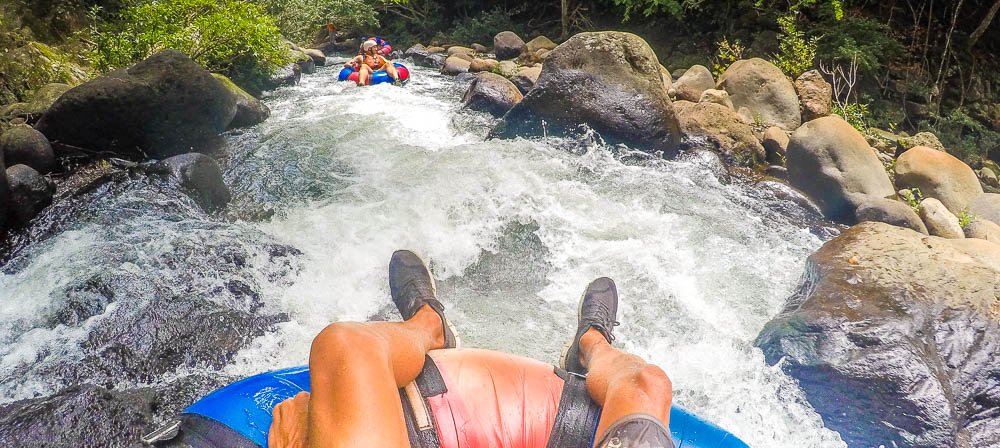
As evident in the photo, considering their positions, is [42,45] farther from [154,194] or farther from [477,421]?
[477,421]

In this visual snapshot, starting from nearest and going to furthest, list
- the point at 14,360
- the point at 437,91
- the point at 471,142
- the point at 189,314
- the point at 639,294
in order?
the point at 14,360, the point at 189,314, the point at 639,294, the point at 471,142, the point at 437,91

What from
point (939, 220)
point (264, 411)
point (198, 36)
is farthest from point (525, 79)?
point (264, 411)

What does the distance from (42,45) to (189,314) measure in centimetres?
509

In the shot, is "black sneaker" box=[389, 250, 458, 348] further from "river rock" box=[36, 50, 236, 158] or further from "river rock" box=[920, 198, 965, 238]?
"river rock" box=[920, 198, 965, 238]

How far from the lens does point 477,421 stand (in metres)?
1.58

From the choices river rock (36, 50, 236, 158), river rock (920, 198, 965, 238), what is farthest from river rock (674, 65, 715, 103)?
river rock (36, 50, 236, 158)

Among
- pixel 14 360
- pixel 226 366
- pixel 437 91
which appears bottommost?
pixel 437 91

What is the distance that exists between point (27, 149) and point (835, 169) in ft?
22.6

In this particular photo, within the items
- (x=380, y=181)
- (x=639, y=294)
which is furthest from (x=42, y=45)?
(x=639, y=294)

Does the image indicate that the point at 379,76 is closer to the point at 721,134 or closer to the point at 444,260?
the point at 721,134

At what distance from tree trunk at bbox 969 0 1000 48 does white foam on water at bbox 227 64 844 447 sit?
6.24m

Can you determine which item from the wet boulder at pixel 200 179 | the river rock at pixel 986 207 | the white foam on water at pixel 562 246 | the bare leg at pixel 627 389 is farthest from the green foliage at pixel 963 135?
the wet boulder at pixel 200 179

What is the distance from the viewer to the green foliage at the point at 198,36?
5844mm

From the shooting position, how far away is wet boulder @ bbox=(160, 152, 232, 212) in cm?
405
